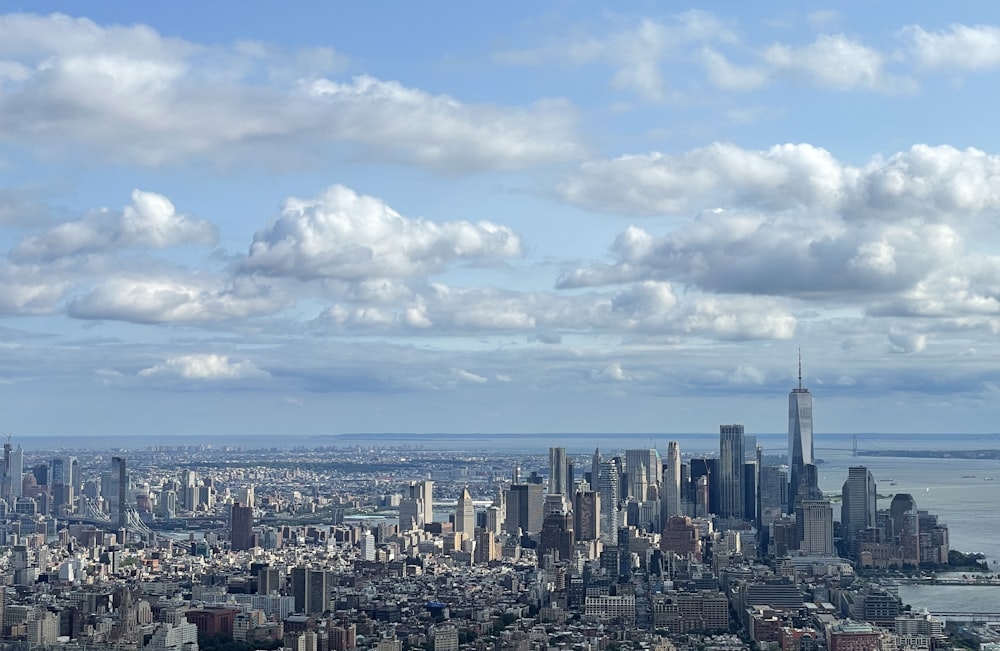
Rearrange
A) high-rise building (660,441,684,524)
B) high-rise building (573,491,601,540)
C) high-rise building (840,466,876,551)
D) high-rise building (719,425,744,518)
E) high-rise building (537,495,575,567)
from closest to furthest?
1. high-rise building (537,495,575,567)
2. high-rise building (573,491,601,540)
3. high-rise building (840,466,876,551)
4. high-rise building (660,441,684,524)
5. high-rise building (719,425,744,518)

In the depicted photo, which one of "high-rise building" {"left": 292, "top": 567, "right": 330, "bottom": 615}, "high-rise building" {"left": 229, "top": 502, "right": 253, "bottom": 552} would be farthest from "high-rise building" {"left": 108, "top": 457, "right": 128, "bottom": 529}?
"high-rise building" {"left": 292, "top": 567, "right": 330, "bottom": 615}

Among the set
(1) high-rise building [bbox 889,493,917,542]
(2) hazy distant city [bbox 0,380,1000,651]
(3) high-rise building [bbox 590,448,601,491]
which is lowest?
(2) hazy distant city [bbox 0,380,1000,651]

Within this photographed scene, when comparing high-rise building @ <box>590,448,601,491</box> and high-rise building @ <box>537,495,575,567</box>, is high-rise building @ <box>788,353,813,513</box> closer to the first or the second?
high-rise building @ <box>590,448,601,491</box>

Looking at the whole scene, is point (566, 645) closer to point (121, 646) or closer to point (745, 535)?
point (121, 646)

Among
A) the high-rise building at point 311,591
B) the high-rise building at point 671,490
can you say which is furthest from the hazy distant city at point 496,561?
the high-rise building at point 671,490

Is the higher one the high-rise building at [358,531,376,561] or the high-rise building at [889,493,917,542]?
the high-rise building at [889,493,917,542]

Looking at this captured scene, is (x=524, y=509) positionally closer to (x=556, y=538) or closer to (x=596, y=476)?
(x=556, y=538)

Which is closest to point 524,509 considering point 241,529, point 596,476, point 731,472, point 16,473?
point 596,476
